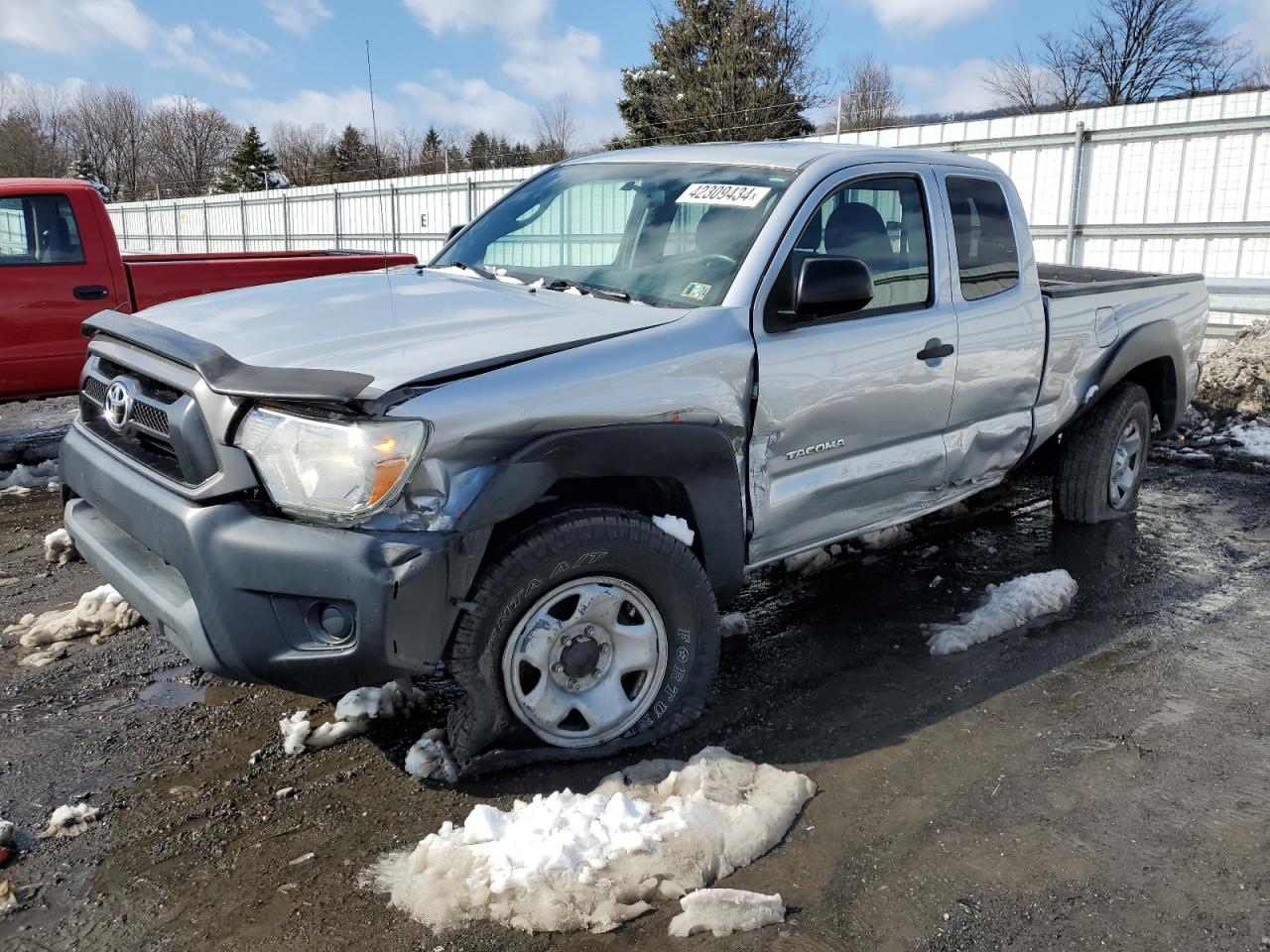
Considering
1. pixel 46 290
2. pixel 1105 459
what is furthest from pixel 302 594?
pixel 46 290

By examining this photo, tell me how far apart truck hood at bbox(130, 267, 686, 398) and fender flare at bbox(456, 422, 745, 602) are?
0.98 ft

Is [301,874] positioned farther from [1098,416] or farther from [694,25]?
[694,25]

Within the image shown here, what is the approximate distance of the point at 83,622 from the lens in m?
4.20

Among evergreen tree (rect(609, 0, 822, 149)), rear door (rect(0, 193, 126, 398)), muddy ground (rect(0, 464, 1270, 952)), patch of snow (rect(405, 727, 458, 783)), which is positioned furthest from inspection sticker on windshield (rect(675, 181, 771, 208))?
evergreen tree (rect(609, 0, 822, 149))

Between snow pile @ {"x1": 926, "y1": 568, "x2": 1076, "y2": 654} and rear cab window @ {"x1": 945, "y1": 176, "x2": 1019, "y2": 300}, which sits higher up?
rear cab window @ {"x1": 945, "y1": 176, "x2": 1019, "y2": 300}

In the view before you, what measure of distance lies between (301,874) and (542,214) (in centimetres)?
285

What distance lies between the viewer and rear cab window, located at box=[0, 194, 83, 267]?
7.03 meters

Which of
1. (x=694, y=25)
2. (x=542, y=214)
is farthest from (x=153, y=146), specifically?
(x=542, y=214)

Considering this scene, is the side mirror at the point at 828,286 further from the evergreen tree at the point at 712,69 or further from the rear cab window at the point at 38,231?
the evergreen tree at the point at 712,69

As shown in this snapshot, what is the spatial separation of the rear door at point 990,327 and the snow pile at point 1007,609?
1.72 ft

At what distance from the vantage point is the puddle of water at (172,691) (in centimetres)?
362

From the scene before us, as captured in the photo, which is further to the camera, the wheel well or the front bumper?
the wheel well

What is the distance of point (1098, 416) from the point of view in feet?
18.0

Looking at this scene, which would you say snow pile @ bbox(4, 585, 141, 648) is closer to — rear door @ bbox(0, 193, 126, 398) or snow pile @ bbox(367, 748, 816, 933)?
snow pile @ bbox(367, 748, 816, 933)
